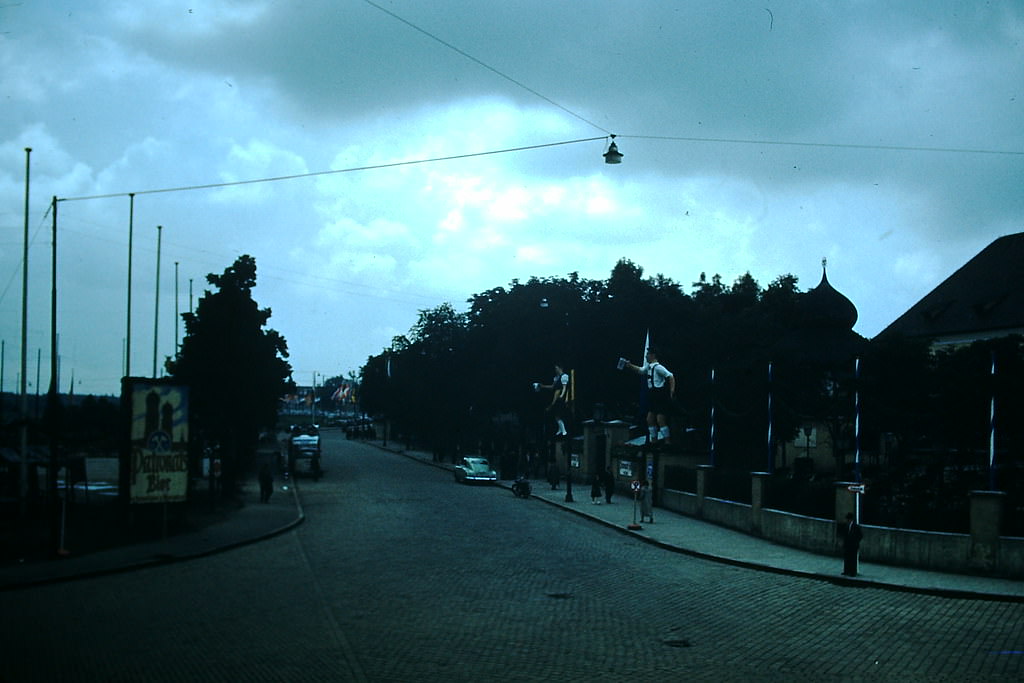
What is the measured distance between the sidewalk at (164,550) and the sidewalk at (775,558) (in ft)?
37.6

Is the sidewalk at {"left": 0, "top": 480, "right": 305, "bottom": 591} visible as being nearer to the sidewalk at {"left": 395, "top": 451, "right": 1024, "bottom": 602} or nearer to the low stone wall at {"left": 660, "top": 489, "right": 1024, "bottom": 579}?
the sidewalk at {"left": 395, "top": 451, "right": 1024, "bottom": 602}

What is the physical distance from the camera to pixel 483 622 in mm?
16250

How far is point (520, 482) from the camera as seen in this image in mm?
47500

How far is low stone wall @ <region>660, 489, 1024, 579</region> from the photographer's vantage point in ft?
75.3

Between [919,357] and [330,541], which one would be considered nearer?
[330,541]

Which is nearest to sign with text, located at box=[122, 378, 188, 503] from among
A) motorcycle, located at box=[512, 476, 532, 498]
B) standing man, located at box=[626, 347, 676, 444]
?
standing man, located at box=[626, 347, 676, 444]

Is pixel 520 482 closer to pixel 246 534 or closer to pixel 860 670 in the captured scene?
pixel 246 534

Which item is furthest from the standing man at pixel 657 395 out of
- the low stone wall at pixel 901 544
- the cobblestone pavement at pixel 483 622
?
the cobblestone pavement at pixel 483 622

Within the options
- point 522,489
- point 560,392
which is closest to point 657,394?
point 522,489

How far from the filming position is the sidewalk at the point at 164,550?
2177 cm

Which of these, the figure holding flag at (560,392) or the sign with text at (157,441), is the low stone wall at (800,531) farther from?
the figure holding flag at (560,392)

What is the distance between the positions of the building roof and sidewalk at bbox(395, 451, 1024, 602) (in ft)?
128

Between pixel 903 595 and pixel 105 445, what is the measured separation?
9010 centimetres

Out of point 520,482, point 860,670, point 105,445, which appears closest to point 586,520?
point 520,482
